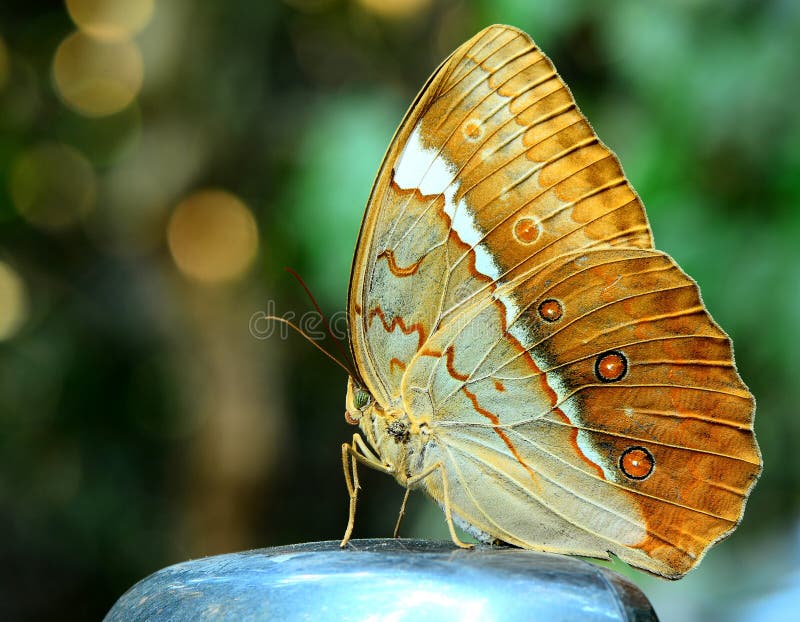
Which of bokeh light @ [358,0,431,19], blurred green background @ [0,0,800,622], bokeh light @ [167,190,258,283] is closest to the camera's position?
blurred green background @ [0,0,800,622]

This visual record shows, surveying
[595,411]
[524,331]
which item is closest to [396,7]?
[524,331]

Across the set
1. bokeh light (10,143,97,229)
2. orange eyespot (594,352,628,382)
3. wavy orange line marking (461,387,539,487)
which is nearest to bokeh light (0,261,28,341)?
bokeh light (10,143,97,229)

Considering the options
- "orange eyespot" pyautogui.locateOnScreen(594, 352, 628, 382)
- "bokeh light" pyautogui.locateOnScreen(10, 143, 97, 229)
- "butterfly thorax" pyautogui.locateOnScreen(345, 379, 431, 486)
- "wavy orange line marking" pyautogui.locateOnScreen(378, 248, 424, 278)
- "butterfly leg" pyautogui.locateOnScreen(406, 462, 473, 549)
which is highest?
"bokeh light" pyautogui.locateOnScreen(10, 143, 97, 229)

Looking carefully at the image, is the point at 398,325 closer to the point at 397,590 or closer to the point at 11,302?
the point at 397,590

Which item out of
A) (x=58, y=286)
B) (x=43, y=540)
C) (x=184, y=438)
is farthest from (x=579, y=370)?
(x=43, y=540)

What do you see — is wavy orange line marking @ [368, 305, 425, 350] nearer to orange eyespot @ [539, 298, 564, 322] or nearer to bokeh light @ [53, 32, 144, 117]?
orange eyespot @ [539, 298, 564, 322]

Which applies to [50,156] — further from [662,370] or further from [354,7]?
[662,370]

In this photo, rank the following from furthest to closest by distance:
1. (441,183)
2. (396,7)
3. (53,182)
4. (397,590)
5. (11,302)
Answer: (11,302) → (53,182) → (396,7) → (441,183) → (397,590)
